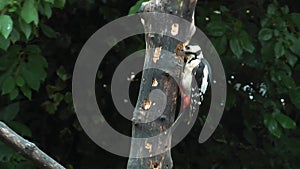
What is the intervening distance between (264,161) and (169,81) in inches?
64.4

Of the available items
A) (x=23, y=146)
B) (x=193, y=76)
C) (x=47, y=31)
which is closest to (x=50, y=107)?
(x=47, y=31)

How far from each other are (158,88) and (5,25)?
689 mm

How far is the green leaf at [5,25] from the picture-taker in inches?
79.3

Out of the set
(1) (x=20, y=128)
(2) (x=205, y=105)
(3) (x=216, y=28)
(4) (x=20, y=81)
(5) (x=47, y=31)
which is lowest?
(1) (x=20, y=128)

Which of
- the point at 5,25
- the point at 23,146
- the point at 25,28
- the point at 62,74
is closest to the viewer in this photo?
the point at 23,146

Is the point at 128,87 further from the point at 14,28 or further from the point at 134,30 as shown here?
the point at 14,28

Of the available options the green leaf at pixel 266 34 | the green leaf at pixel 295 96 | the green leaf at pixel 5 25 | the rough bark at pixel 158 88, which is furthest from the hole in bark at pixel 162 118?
the green leaf at pixel 295 96

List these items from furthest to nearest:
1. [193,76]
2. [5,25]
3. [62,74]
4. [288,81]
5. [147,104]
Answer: [62,74], [288,81], [5,25], [193,76], [147,104]

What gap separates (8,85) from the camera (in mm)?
2385

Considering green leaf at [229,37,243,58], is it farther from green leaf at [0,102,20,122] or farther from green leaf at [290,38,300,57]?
green leaf at [0,102,20,122]

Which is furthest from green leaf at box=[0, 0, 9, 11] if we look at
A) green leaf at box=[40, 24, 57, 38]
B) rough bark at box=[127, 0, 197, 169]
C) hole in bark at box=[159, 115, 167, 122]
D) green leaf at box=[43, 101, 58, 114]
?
green leaf at box=[43, 101, 58, 114]

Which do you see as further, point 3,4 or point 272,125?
point 272,125

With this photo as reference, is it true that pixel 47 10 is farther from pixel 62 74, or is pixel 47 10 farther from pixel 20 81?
pixel 62 74

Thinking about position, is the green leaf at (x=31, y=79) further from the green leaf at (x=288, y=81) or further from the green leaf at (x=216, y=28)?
the green leaf at (x=288, y=81)
